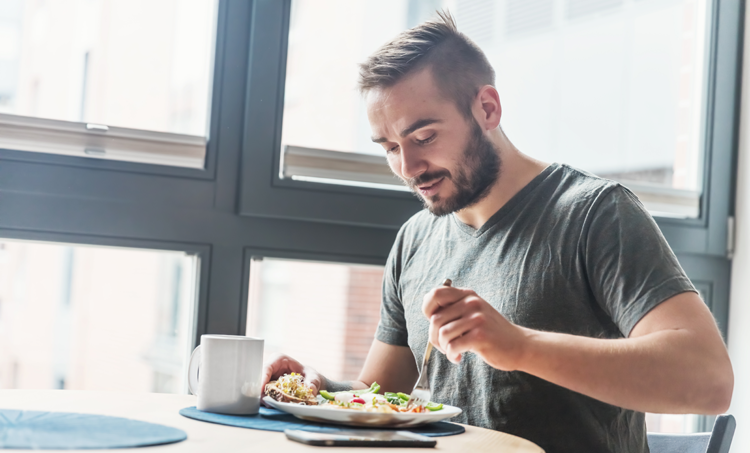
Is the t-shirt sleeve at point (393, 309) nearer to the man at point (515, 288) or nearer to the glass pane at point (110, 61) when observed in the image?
the man at point (515, 288)

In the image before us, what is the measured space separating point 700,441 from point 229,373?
3.00 ft

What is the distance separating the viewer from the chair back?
1.29m

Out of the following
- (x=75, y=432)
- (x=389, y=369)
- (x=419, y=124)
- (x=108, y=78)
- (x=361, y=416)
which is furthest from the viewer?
(x=108, y=78)

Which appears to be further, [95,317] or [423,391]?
[95,317]

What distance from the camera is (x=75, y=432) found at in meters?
0.92

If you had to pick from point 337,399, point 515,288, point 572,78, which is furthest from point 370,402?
point 572,78

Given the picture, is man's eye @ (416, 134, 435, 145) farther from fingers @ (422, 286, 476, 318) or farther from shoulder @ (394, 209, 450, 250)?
fingers @ (422, 286, 476, 318)

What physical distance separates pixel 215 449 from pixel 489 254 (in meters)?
0.79

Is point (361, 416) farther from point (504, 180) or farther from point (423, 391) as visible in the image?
point (504, 180)

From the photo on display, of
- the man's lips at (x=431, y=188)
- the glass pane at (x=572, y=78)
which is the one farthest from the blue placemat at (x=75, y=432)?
the glass pane at (x=572, y=78)

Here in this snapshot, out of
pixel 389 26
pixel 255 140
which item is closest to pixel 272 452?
pixel 255 140

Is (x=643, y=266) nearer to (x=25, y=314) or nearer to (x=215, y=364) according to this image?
(x=215, y=364)

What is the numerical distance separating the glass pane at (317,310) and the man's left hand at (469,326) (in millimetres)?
898

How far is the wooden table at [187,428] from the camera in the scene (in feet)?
3.02
